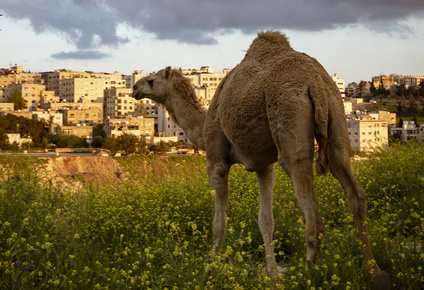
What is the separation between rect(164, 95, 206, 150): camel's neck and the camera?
29.6 ft

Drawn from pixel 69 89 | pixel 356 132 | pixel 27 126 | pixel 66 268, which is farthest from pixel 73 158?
pixel 69 89

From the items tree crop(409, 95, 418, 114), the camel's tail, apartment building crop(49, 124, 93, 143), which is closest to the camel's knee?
the camel's tail

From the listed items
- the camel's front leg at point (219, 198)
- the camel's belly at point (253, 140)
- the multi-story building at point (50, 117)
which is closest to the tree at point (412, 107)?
the multi-story building at point (50, 117)

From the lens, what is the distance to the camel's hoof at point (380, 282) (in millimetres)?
A: 5855

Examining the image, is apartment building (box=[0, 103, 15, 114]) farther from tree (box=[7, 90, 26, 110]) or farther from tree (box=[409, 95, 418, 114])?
tree (box=[409, 95, 418, 114])

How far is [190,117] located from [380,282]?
426cm

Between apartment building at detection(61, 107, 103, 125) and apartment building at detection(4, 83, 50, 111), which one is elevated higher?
apartment building at detection(4, 83, 50, 111)

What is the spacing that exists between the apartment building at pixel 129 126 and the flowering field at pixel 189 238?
370ft

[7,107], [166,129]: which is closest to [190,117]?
[166,129]

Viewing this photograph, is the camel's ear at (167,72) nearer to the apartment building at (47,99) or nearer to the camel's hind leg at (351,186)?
the camel's hind leg at (351,186)

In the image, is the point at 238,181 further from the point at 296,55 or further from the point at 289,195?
the point at 296,55

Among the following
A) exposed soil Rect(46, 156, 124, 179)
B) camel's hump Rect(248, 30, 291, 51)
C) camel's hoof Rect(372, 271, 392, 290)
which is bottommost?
exposed soil Rect(46, 156, 124, 179)

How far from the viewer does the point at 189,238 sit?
8992 mm

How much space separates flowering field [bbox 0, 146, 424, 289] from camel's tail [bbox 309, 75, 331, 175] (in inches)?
28.6
